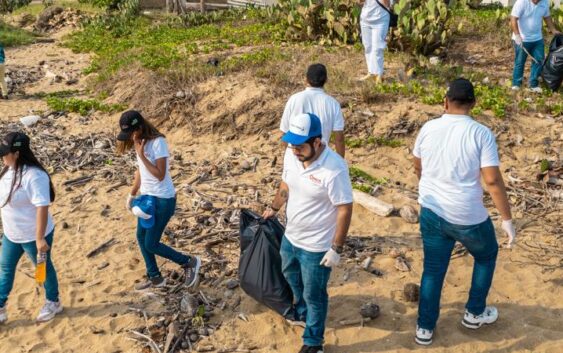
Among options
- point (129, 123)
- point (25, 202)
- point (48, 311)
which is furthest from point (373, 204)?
point (25, 202)

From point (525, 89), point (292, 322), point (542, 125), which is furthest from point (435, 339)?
point (525, 89)

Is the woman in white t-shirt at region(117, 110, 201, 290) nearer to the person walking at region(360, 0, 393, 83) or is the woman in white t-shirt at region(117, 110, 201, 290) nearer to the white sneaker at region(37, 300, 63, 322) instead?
the white sneaker at region(37, 300, 63, 322)

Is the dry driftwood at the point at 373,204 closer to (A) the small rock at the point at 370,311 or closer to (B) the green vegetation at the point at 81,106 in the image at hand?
(A) the small rock at the point at 370,311

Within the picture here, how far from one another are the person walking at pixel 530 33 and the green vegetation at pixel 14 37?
14.8m

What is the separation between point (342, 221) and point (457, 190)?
88cm

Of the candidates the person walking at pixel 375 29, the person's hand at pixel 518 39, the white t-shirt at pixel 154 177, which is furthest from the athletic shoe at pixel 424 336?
the person's hand at pixel 518 39

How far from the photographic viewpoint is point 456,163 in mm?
4375

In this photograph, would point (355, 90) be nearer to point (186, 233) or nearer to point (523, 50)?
point (523, 50)

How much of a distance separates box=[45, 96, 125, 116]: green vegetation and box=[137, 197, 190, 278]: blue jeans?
5947 millimetres

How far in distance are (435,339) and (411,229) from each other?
197cm

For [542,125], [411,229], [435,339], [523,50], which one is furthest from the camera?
[523,50]

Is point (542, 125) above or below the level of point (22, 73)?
above

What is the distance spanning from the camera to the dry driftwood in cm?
712

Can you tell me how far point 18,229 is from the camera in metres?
5.15
